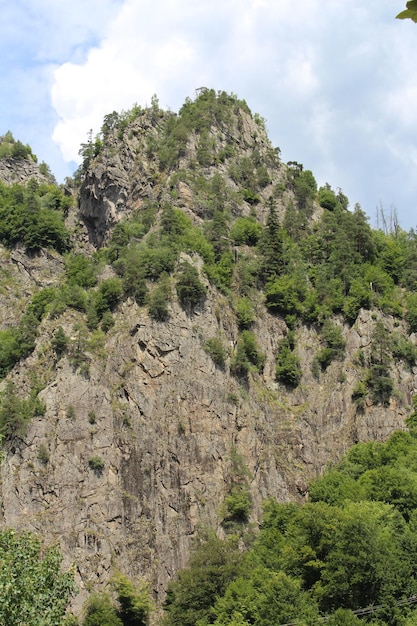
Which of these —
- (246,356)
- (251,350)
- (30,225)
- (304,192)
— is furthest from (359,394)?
(30,225)

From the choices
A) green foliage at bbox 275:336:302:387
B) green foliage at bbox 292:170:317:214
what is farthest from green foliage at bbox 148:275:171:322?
green foliage at bbox 292:170:317:214

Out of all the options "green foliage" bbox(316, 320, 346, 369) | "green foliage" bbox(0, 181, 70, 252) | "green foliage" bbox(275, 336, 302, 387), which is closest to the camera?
"green foliage" bbox(275, 336, 302, 387)

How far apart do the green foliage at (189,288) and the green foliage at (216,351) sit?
442 cm

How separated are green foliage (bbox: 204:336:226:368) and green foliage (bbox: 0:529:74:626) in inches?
1757

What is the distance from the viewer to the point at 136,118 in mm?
97875

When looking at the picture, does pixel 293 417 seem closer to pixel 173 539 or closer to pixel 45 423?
pixel 173 539

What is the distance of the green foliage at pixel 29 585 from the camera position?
1927 centimetres

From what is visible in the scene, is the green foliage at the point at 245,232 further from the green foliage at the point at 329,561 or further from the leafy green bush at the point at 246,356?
the green foliage at the point at 329,561

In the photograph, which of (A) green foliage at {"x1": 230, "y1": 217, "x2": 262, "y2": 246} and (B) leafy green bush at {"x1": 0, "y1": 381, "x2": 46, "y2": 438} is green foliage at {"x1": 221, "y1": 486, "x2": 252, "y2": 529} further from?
(A) green foliage at {"x1": 230, "y1": 217, "x2": 262, "y2": 246}

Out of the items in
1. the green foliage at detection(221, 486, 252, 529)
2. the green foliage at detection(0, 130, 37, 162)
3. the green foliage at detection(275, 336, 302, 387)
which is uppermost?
the green foliage at detection(0, 130, 37, 162)

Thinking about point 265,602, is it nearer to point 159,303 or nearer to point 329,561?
point 329,561

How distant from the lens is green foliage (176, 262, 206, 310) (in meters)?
68.7

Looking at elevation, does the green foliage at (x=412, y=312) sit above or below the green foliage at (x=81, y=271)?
below

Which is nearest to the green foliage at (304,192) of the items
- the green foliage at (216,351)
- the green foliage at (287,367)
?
the green foliage at (287,367)
